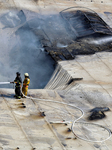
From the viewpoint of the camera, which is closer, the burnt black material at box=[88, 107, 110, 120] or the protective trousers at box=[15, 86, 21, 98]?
the burnt black material at box=[88, 107, 110, 120]

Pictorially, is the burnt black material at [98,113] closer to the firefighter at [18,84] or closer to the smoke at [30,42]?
the firefighter at [18,84]

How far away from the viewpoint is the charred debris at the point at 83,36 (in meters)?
17.3

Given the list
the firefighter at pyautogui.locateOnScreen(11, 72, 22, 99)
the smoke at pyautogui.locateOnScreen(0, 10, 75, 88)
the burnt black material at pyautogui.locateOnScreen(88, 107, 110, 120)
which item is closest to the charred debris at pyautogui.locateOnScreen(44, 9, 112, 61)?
the smoke at pyautogui.locateOnScreen(0, 10, 75, 88)

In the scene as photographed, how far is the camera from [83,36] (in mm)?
19172

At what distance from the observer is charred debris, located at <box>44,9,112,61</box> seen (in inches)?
680

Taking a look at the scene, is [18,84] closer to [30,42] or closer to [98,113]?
[98,113]

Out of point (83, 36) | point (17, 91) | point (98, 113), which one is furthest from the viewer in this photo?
point (83, 36)

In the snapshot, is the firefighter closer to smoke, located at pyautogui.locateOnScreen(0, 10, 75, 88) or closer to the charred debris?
smoke, located at pyautogui.locateOnScreen(0, 10, 75, 88)

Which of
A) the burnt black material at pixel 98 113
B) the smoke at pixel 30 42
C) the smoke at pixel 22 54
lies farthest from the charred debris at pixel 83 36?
the burnt black material at pixel 98 113

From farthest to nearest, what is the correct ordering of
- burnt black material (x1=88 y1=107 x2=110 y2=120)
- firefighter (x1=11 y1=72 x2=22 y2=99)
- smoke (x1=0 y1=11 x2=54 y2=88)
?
1. smoke (x1=0 y1=11 x2=54 y2=88)
2. firefighter (x1=11 y1=72 x2=22 y2=99)
3. burnt black material (x1=88 y1=107 x2=110 y2=120)

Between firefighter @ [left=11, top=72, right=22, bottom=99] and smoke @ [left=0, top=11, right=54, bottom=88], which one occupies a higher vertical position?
firefighter @ [left=11, top=72, right=22, bottom=99]

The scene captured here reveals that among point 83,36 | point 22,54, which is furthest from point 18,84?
point 83,36


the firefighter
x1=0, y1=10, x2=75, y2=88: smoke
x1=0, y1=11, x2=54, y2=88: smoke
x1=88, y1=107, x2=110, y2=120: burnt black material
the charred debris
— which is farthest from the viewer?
the charred debris

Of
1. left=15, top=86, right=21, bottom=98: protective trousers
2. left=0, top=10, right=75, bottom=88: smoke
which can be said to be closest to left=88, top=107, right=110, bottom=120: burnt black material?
left=15, top=86, right=21, bottom=98: protective trousers
